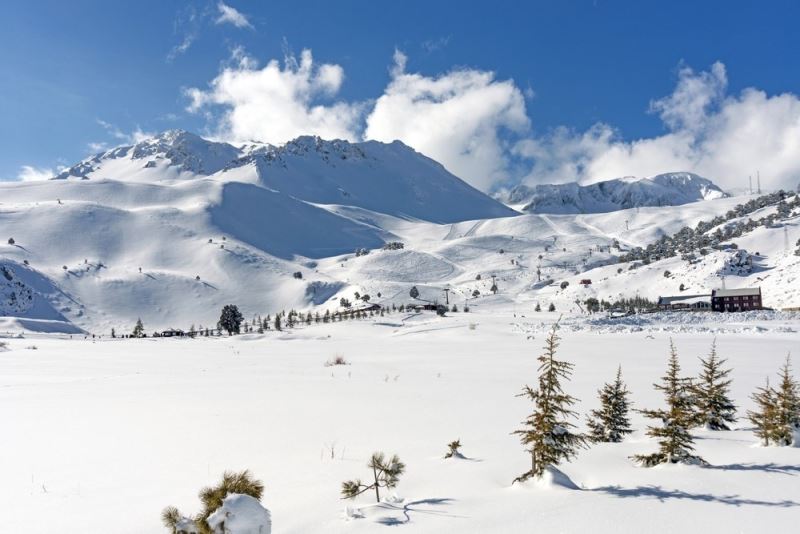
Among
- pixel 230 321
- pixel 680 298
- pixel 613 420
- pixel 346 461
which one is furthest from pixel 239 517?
pixel 680 298

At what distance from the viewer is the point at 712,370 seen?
8.25m

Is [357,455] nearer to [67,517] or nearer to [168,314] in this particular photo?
[67,517]

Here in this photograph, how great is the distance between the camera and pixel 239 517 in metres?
3.79

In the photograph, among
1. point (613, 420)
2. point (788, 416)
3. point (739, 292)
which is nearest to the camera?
point (788, 416)

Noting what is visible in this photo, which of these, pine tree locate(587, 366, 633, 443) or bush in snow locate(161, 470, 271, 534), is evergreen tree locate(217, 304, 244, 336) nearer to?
pine tree locate(587, 366, 633, 443)

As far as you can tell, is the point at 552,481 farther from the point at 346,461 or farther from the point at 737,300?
the point at 737,300

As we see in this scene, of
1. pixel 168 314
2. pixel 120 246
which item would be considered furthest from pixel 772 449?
pixel 120 246

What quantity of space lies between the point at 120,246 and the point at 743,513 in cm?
19406

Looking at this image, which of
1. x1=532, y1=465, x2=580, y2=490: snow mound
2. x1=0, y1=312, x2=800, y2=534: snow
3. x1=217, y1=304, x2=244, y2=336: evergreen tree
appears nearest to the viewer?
x1=0, y1=312, x2=800, y2=534: snow

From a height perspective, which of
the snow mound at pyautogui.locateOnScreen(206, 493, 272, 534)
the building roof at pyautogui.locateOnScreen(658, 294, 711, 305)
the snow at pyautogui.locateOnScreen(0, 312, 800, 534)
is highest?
the building roof at pyautogui.locateOnScreen(658, 294, 711, 305)

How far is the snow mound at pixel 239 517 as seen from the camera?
147 inches

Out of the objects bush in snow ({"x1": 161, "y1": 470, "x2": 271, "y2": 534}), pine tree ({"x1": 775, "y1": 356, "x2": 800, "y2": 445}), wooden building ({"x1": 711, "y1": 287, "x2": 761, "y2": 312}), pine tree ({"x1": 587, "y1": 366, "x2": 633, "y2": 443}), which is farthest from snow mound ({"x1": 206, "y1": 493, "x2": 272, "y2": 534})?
wooden building ({"x1": 711, "y1": 287, "x2": 761, "y2": 312})

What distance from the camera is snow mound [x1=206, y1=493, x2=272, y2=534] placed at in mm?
3738

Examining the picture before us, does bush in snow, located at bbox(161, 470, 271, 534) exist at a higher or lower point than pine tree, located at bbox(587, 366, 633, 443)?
higher
